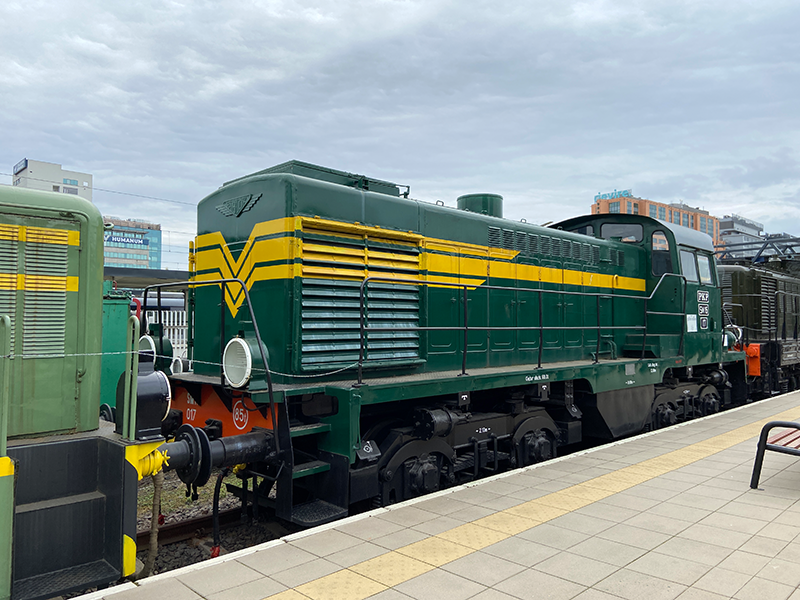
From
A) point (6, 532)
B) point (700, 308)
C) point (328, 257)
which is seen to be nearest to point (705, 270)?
point (700, 308)

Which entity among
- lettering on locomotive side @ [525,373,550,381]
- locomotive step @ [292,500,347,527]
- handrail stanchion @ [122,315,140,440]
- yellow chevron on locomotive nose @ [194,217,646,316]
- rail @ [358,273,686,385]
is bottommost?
locomotive step @ [292,500,347,527]

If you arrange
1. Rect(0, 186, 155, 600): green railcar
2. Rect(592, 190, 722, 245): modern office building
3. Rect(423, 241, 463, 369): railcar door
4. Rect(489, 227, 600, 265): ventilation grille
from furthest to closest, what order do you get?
Rect(592, 190, 722, 245): modern office building
Rect(489, 227, 600, 265): ventilation grille
Rect(423, 241, 463, 369): railcar door
Rect(0, 186, 155, 600): green railcar

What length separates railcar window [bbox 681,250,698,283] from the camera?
924 centimetres

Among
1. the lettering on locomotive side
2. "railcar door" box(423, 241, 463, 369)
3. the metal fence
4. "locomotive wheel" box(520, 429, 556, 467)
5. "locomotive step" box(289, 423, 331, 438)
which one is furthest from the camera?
the metal fence

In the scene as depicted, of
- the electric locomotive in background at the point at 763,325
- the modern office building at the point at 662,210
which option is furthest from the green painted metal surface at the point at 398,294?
the modern office building at the point at 662,210

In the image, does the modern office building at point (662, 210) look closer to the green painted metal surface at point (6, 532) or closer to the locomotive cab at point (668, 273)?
the locomotive cab at point (668, 273)

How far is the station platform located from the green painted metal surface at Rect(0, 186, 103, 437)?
130 cm

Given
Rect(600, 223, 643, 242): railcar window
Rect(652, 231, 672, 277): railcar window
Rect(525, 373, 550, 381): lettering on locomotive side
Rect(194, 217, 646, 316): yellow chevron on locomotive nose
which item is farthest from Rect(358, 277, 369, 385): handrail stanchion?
Rect(652, 231, 672, 277): railcar window

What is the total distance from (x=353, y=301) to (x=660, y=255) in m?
6.16

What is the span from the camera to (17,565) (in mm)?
3109

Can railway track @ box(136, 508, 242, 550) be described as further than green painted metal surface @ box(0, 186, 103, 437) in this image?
Yes

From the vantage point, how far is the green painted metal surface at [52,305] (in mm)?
3672

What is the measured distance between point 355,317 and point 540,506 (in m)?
2.29

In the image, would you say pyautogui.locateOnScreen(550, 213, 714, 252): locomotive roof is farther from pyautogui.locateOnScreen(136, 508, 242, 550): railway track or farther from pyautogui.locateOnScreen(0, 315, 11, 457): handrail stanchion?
pyautogui.locateOnScreen(0, 315, 11, 457): handrail stanchion
